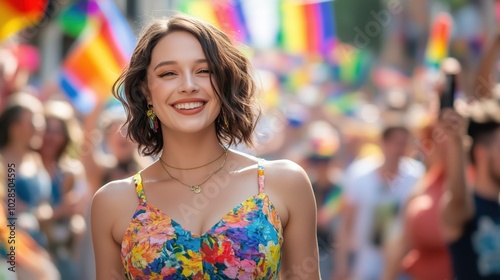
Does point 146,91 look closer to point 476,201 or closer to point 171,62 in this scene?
point 171,62

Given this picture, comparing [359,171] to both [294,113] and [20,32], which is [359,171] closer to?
[294,113]

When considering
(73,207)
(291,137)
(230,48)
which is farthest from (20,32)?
(230,48)

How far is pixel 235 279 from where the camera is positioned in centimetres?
324

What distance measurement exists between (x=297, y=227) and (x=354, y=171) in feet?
12.2

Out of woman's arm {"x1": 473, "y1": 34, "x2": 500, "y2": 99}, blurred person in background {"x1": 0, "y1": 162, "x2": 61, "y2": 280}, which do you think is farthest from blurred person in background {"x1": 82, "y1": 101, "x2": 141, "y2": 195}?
woman's arm {"x1": 473, "y1": 34, "x2": 500, "y2": 99}

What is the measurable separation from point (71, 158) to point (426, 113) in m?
2.28

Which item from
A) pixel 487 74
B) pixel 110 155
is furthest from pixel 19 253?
pixel 487 74

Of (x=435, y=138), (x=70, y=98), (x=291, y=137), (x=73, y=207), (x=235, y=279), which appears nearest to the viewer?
(x=235, y=279)

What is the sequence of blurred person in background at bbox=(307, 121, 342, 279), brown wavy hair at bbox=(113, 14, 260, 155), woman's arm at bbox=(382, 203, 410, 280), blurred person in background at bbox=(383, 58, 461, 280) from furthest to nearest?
blurred person in background at bbox=(307, 121, 342, 279), woman's arm at bbox=(382, 203, 410, 280), blurred person in background at bbox=(383, 58, 461, 280), brown wavy hair at bbox=(113, 14, 260, 155)

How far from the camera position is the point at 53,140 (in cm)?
668

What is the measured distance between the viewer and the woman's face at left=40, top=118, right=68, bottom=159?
21.8ft

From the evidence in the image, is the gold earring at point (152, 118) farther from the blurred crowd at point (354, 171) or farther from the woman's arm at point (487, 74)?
the woman's arm at point (487, 74)

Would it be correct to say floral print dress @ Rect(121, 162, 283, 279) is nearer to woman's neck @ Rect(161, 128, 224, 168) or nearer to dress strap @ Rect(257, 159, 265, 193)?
dress strap @ Rect(257, 159, 265, 193)

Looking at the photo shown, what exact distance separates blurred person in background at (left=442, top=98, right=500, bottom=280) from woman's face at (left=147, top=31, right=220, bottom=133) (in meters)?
2.37
